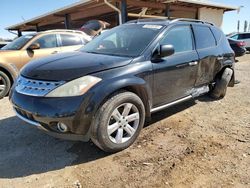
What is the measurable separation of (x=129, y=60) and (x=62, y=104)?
3.71 feet

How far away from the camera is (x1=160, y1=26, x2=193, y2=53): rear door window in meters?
4.11

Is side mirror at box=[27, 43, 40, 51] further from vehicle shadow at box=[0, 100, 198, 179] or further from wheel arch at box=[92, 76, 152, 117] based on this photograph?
wheel arch at box=[92, 76, 152, 117]

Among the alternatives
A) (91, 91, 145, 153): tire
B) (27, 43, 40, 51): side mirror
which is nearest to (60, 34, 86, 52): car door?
(27, 43, 40, 51): side mirror

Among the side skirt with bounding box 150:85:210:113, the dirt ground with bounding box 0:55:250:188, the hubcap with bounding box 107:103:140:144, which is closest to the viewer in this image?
the dirt ground with bounding box 0:55:250:188

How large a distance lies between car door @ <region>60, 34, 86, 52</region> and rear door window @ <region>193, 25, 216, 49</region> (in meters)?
3.90

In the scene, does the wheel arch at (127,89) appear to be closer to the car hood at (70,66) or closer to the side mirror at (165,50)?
the car hood at (70,66)

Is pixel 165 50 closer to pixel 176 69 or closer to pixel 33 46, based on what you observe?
pixel 176 69

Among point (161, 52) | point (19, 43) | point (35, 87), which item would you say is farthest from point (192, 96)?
point (19, 43)

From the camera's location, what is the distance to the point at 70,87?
9.75 ft

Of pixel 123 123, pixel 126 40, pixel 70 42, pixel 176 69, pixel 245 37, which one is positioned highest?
pixel 126 40

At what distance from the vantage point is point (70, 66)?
129 inches

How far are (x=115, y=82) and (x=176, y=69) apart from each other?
4.41ft

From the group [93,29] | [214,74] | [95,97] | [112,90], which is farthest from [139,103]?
[93,29]

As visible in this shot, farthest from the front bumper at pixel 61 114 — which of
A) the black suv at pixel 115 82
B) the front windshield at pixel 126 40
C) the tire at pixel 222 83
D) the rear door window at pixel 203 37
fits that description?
the tire at pixel 222 83
